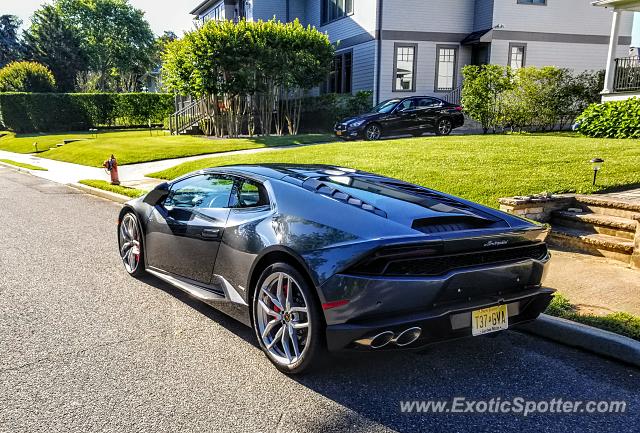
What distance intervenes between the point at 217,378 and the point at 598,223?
5.29 m

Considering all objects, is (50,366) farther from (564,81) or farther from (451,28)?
(451,28)

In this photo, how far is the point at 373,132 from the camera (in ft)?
59.1

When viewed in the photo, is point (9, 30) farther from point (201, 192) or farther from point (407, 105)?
point (201, 192)

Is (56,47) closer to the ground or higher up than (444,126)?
higher up

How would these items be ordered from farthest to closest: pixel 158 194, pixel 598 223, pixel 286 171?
pixel 598 223
pixel 158 194
pixel 286 171

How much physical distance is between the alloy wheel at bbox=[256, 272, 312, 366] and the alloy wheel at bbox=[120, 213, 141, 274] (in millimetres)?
2307

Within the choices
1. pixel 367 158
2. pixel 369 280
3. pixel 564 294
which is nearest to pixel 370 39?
pixel 367 158

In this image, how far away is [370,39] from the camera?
22.3 metres

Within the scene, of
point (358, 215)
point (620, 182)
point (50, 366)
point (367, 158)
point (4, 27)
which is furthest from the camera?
point (4, 27)

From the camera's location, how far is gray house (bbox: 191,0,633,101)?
2195cm

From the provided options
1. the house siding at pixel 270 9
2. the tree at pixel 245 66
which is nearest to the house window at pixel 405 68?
the tree at pixel 245 66

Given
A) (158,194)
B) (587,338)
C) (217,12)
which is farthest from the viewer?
(217,12)

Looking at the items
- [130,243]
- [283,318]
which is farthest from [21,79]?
[283,318]

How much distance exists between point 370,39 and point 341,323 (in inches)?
827
